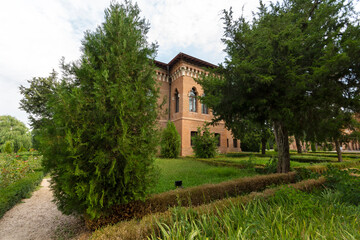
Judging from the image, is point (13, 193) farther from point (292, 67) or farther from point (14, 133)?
point (14, 133)

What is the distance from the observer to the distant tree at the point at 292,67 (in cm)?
455

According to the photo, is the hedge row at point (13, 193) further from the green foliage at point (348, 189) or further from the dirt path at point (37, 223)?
the green foliage at point (348, 189)

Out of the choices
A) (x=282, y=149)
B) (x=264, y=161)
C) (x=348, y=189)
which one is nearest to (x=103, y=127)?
(x=348, y=189)

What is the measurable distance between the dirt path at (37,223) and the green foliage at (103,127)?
31.9 inches

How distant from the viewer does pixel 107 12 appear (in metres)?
3.71

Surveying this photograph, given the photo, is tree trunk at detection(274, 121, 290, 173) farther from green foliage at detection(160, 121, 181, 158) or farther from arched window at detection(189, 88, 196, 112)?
arched window at detection(189, 88, 196, 112)

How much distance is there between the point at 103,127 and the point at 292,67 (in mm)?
5167

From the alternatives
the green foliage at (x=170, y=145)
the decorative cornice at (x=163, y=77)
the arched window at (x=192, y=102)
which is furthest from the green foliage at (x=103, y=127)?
the decorative cornice at (x=163, y=77)

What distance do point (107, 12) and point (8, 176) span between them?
791cm

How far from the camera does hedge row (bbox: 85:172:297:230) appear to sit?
3.07 meters

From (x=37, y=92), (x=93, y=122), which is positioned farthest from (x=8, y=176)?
(x=37, y=92)

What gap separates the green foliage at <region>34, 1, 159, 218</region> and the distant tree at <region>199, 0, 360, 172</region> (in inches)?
121

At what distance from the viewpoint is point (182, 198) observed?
3549 millimetres

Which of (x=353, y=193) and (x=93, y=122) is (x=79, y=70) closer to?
(x=93, y=122)
